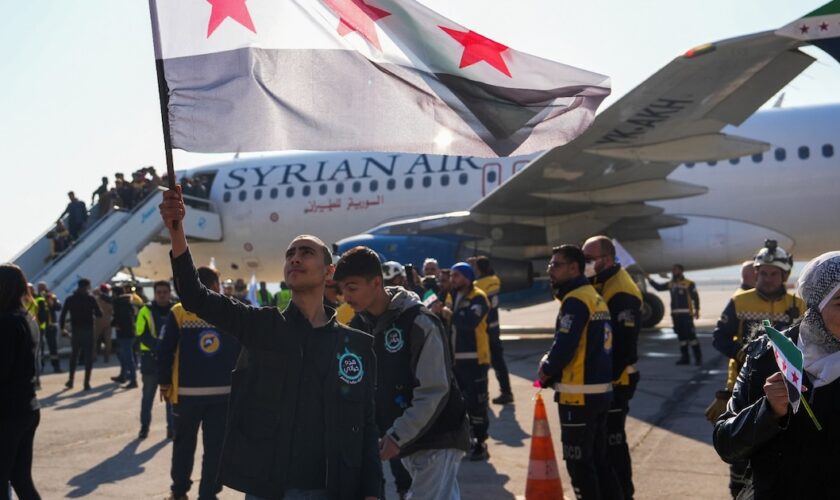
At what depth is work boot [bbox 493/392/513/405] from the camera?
9.80m

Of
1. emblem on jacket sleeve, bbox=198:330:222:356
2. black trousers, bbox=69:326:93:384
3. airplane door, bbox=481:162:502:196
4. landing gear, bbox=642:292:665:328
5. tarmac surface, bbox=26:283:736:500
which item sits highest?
airplane door, bbox=481:162:502:196

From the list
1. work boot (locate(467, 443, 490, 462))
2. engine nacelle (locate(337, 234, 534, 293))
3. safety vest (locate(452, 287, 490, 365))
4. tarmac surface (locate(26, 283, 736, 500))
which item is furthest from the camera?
engine nacelle (locate(337, 234, 534, 293))

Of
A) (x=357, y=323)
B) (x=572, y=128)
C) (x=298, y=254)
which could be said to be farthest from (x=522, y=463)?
(x=298, y=254)

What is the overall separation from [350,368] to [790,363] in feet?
4.78

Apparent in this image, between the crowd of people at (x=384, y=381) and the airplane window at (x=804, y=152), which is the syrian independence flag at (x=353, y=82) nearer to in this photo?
the crowd of people at (x=384, y=381)

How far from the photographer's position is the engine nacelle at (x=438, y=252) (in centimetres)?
1525

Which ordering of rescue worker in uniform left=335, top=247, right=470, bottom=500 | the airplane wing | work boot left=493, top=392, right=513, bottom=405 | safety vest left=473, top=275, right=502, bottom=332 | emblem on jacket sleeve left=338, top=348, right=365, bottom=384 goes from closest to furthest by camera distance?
1. emblem on jacket sleeve left=338, top=348, right=365, bottom=384
2. rescue worker in uniform left=335, top=247, right=470, bottom=500
3. safety vest left=473, top=275, right=502, bottom=332
4. work boot left=493, top=392, right=513, bottom=405
5. the airplane wing

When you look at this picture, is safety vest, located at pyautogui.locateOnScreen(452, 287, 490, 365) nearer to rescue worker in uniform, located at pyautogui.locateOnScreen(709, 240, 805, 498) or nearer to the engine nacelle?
rescue worker in uniform, located at pyautogui.locateOnScreen(709, 240, 805, 498)

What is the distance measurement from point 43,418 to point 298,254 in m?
8.10

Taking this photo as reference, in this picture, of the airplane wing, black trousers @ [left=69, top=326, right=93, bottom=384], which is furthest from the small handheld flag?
black trousers @ [left=69, top=326, right=93, bottom=384]

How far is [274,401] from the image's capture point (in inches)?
113

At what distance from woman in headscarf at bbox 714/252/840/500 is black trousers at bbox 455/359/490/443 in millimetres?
4691

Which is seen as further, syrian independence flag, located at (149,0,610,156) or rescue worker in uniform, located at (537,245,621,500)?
rescue worker in uniform, located at (537,245,621,500)

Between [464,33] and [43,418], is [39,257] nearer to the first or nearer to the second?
[43,418]
